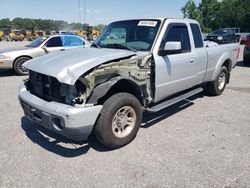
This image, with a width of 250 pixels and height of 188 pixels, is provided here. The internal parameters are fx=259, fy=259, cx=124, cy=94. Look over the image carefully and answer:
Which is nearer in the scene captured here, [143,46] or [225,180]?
[225,180]

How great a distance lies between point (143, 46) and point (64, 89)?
66.2 inches

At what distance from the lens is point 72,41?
431 inches

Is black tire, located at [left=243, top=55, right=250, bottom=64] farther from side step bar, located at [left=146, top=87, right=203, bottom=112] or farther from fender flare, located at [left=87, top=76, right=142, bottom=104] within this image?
fender flare, located at [left=87, top=76, right=142, bottom=104]

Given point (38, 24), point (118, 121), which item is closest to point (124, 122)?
point (118, 121)

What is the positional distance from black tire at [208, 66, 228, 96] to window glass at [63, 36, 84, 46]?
6.23 meters

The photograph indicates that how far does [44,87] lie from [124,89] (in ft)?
4.03

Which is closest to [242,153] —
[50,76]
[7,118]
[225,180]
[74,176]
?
[225,180]

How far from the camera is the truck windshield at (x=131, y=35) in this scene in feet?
15.0

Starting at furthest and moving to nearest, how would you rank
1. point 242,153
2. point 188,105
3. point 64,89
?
point 188,105, point 242,153, point 64,89

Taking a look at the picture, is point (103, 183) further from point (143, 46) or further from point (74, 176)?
point (143, 46)

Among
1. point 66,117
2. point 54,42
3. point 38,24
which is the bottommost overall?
point 66,117

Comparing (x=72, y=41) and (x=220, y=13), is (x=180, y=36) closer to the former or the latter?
(x=72, y=41)

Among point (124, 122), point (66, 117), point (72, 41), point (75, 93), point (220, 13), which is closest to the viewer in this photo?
point (66, 117)

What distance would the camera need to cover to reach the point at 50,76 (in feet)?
11.9
